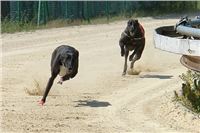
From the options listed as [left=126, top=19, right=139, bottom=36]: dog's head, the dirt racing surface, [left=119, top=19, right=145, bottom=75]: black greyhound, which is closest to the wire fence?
the dirt racing surface

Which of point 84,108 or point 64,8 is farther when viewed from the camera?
point 64,8

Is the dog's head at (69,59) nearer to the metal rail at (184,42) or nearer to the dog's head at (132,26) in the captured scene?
the metal rail at (184,42)

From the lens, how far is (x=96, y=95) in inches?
399

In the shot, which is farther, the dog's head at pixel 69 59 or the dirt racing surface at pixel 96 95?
the dog's head at pixel 69 59

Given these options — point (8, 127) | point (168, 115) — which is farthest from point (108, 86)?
point (8, 127)

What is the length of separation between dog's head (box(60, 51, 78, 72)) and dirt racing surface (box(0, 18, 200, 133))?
0.60m

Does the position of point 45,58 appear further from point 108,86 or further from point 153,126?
point 153,126

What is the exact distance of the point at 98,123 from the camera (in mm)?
8117

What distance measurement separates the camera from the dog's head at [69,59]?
901cm

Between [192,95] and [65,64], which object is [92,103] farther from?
[192,95]

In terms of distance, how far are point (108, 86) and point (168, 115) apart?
267cm

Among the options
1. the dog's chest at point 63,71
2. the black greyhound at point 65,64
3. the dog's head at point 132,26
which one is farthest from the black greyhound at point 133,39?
the dog's chest at point 63,71

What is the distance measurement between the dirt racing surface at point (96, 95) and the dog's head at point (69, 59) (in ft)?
1.97

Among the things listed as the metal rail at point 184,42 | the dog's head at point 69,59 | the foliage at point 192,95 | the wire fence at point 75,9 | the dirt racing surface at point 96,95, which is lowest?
the wire fence at point 75,9
